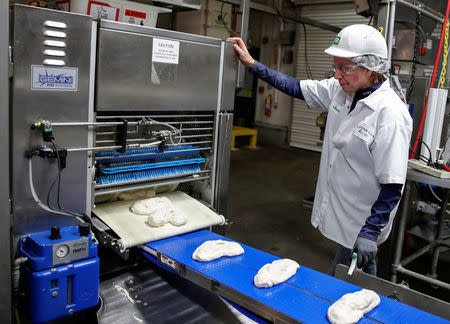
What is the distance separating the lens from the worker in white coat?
1.84 m

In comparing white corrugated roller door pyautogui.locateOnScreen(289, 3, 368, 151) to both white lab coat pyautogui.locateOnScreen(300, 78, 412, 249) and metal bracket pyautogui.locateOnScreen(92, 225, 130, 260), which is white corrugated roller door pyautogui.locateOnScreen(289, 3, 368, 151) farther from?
metal bracket pyautogui.locateOnScreen(92, 225, 130, 260)

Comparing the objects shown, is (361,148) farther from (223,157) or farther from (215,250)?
(215,250)

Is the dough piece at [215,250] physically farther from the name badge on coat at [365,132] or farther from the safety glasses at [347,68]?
the safety glasses at [347,68]

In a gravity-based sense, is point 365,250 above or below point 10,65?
below

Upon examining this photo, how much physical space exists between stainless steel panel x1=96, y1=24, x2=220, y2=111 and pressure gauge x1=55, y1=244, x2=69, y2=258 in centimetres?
55

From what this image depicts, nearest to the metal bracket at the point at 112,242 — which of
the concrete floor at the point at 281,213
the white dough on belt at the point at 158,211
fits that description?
the white dough on belt at the point at 158,211

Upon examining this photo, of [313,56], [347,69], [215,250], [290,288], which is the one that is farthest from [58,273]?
[313,56]

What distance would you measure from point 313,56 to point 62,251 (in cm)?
745

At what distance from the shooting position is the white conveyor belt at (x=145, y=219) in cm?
175

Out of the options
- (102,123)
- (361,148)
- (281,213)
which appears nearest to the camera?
(102,123)

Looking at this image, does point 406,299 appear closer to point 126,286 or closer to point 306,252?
point 126,286

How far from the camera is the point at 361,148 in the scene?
1962mm

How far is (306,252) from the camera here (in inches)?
144

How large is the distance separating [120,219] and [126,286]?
337 millimetres
